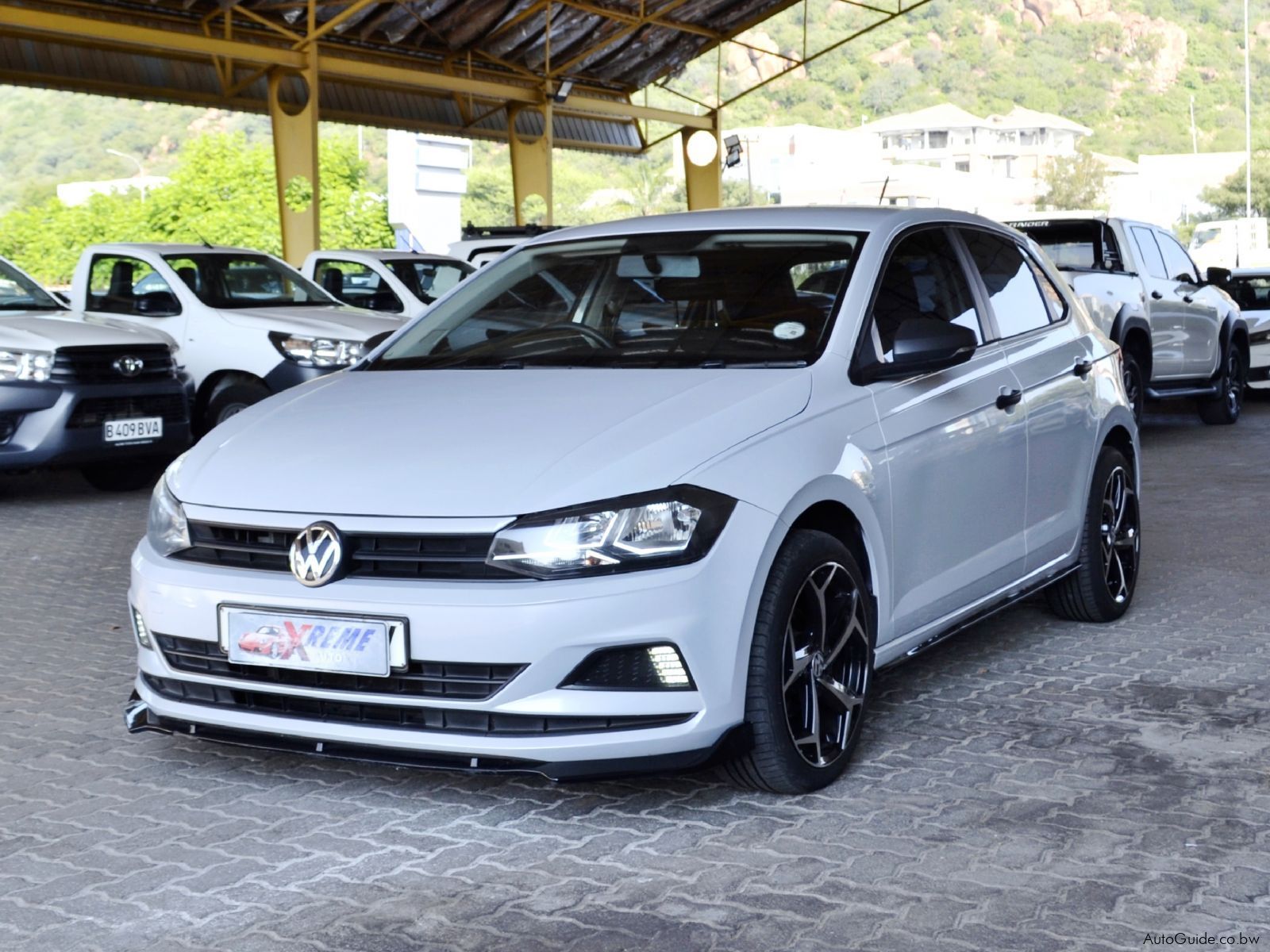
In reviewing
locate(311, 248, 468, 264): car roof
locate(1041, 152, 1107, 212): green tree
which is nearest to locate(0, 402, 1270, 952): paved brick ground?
locate(311, 248, 468, 264): car roof

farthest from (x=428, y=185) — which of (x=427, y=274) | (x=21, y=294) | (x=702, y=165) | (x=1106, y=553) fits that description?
(x=1106, y=553)

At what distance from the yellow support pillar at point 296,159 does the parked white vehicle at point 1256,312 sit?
12.6m

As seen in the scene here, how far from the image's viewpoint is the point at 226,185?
101000 mm

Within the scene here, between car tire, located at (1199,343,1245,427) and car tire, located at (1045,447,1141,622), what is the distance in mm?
9030

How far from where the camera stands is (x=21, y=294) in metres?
11.4

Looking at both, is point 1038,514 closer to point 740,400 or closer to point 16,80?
point 740,400

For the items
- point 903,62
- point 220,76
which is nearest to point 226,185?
point 903,62

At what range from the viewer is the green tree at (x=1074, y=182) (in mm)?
106438

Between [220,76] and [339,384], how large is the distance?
67.6ft

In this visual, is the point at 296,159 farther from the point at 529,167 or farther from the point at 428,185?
the point at 428,185

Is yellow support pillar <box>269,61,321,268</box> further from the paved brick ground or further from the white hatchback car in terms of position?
the white hatchback car

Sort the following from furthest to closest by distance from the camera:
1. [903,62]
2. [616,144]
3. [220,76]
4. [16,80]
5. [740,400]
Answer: [903,62], [616,144], [220,76], [16,80], [740,400]

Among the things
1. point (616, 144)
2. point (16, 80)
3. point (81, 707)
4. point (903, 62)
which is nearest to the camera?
point (81, 707)

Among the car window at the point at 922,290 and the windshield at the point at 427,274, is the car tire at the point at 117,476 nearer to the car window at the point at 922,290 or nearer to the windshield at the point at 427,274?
the windshield at the point at 427,274
